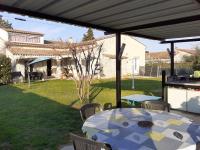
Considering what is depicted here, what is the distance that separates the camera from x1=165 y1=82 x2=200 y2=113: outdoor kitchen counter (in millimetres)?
10188

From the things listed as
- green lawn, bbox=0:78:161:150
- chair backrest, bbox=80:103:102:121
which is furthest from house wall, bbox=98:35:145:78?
chair backrest, bbox=80:103:102:121

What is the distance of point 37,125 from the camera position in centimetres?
873

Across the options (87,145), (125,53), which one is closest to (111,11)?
(87,145)

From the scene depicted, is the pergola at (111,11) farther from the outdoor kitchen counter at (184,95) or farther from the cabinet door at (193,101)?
the cabinet door at (193,101)

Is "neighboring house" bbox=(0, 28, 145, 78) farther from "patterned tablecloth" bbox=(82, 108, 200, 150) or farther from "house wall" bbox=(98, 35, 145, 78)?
"patterned tablecloth" bbox=(82, 108, 200, 150)

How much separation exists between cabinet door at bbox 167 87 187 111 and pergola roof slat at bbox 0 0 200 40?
4.27 metres

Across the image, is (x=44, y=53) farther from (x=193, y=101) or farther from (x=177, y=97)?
(x=193, y=101)

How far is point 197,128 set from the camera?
4105mm

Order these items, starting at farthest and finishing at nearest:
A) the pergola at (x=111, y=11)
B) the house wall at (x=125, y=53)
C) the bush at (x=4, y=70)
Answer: the house wall at (x=125, y=53), the bush at (x=4, y=70), the pergola at (x=111, y=11)

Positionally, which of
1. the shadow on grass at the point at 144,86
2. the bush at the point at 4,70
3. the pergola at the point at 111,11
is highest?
the pergola at the point at 111,11

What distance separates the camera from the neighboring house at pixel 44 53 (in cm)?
2891

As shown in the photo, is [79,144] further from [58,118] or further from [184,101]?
[184,101]

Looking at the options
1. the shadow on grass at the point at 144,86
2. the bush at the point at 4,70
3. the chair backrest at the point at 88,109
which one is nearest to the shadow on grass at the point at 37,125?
the chair backrest at the point at 88,109

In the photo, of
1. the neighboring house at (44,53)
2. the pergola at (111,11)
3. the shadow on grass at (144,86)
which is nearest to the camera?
the pergola at (111,11)
